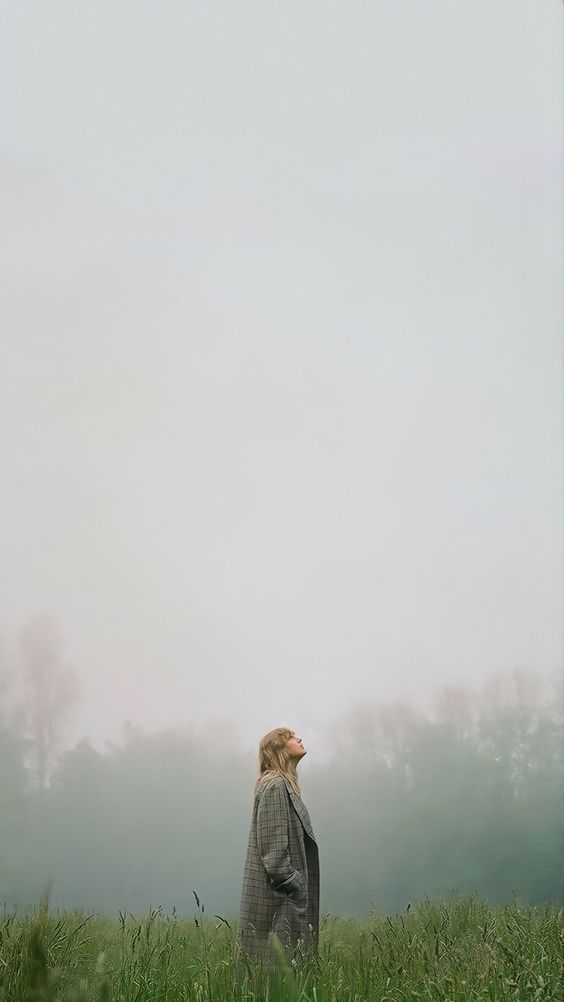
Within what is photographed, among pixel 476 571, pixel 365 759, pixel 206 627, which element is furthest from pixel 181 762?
pixel 476 571

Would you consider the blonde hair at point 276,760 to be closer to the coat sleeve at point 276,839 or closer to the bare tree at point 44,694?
the coat sleeve at point 276,839

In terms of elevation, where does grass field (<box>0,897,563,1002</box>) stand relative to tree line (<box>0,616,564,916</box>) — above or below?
below

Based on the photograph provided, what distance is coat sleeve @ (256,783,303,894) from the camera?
2559 millimetres

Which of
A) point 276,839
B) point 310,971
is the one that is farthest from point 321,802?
point 310,971

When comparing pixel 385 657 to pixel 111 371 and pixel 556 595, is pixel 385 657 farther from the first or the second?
pixel 111 371

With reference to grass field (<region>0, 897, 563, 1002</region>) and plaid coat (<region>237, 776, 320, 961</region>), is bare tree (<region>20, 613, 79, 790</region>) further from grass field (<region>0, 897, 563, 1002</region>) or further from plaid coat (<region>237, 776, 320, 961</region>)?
plaid coat (<region>237, 776, 320, 961</region>)

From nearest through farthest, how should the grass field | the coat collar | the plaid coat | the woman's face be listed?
1. the grass field
2. the plaid coat
3. the coat collar
4. the woman's face

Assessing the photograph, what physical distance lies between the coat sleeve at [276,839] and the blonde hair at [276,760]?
8 cm

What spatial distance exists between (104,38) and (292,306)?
196cm

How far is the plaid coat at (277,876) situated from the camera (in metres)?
2.56

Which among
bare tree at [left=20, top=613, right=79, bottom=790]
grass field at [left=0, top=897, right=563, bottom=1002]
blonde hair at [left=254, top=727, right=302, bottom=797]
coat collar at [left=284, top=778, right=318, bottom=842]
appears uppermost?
bare tree at [left=20, top=613, right=79, bottom=790]

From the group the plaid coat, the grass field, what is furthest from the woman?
the grass field

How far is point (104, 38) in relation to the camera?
5156 millimetres

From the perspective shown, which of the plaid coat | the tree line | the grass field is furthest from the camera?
the tree line
